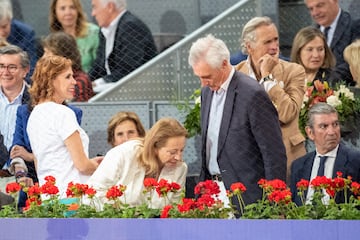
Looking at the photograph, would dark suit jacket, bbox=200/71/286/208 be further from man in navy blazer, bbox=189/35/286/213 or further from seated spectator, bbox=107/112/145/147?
seated spectator, bbox=107/112/145/147

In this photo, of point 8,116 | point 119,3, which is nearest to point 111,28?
point 119,3

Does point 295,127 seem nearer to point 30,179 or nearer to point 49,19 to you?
point 30,179

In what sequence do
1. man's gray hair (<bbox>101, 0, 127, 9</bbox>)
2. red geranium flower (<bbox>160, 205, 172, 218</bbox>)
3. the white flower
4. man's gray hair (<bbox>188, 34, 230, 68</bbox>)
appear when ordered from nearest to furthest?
red geranium flower (<bbox>160, 205, 172, 218</bbox>), man's gray hair (<bbox>188, 34, 230, 68</bbox>), the white flower, man's gray hair (<bbox>101, 0, 127, 9</bbox>)

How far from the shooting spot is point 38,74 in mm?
8398

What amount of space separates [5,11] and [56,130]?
6.87ft

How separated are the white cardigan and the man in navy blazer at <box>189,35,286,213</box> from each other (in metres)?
0.31

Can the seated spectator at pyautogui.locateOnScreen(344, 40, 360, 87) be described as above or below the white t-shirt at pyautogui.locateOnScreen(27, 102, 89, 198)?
above

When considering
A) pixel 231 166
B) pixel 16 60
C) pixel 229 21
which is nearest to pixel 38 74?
pixel 16 60

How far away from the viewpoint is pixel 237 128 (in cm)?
802

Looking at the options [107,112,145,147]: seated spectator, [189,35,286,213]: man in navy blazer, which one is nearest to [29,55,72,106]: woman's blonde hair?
[107,112,145,147]: seated spectator

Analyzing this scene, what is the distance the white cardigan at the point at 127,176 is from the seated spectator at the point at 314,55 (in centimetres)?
148

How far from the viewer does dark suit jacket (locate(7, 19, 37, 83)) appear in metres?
10.0

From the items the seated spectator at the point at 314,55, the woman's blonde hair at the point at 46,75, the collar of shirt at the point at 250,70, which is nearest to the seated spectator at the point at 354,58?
the seated spectator at the point at 314,55

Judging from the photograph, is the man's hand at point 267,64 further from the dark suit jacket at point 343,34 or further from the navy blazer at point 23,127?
the navy blazer at point 23,127
